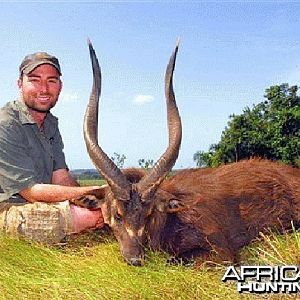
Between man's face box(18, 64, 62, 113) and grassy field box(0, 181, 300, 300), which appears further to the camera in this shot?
man's face box(18, 64, 62, 113)

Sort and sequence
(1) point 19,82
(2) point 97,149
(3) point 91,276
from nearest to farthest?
1. (3) point 91,276
2. (2) point 97,149
3. (1) point 19,82

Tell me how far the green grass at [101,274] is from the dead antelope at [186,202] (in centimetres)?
29

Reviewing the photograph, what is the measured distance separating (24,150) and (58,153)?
0.85m

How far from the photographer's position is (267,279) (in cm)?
452

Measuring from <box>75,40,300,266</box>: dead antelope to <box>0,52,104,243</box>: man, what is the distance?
36 cm

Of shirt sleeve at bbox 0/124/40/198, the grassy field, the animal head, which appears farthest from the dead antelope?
shirt sleeve at bbox 0/124/40/198

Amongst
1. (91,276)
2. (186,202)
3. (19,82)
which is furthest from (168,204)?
(19,82)

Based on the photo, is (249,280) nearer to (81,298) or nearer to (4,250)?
(81,298)

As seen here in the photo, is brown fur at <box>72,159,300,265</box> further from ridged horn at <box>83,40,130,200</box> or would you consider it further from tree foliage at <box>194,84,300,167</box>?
tree foliage at <box>194,84,300,167</box>

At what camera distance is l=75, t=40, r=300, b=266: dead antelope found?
5734 mm

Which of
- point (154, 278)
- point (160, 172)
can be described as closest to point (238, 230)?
point (160, 172)

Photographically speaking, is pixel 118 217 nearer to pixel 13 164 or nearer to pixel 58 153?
pixel 13 164

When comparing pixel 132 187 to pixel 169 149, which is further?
pixel 169 149

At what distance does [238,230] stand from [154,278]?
220cm
